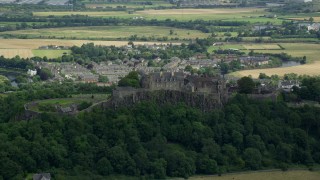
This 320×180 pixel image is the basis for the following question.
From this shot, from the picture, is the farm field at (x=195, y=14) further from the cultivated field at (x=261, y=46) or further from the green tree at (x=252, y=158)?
the green tree at (x=252, y=158)

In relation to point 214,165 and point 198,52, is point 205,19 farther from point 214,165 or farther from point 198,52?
point 214,165

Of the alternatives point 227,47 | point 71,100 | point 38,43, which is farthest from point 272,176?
point 38,43

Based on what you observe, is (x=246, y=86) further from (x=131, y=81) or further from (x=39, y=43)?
(x=39, y=43)

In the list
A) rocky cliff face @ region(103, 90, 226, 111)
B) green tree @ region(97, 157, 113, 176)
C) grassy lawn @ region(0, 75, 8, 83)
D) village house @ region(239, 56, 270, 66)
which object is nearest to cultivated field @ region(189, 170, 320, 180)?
green tree @ region(97, 157, 113, 176)

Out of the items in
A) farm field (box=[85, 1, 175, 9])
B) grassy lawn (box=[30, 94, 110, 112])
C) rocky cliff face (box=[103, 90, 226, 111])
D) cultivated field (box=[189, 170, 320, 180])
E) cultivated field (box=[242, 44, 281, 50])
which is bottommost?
farm field (box=[85, 1, 175, 9])

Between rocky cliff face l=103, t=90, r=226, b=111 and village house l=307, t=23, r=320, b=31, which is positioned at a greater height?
rocky cliff face l=103, t=90, r=226, b=111

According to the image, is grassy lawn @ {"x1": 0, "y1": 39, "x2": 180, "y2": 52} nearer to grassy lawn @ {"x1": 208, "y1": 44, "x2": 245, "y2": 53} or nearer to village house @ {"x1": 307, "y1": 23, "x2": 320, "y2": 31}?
grassy lawn @ {"x1": 208, "y1": 44, "x2": 245, "y2": 53}

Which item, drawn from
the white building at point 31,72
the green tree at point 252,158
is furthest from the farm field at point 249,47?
the green tree at point 252,158
